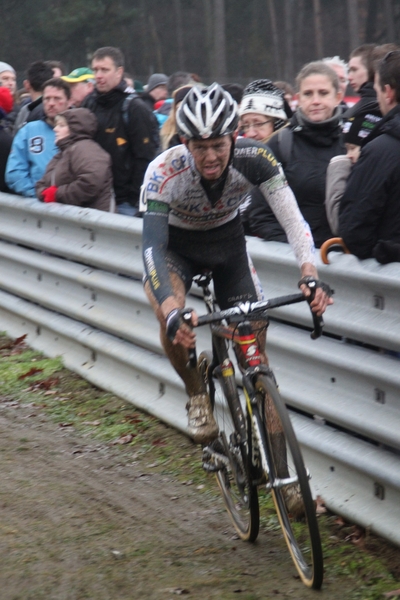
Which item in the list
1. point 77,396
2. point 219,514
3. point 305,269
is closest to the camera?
point 305,269

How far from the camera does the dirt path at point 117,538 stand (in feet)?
14.0

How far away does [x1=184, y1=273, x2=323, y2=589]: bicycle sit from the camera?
410 cm

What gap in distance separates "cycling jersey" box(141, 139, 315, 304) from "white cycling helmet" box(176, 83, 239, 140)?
0.91 ft

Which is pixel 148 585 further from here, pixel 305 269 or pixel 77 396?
pixel 77 396

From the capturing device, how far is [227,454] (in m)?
5.05

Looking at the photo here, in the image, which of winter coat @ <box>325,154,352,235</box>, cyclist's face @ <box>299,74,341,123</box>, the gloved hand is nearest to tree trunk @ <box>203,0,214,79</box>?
the gloved hand

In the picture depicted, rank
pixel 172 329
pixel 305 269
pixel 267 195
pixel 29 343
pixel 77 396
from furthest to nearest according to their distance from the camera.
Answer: pixel 29 343
pixel 77 396
pixel 267 195
pixel 305 269
pixel 172 329

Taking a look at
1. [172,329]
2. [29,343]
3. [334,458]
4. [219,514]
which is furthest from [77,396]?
[172,329]

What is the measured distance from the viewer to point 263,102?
21.9 feet

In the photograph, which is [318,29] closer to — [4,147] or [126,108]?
[4,147]

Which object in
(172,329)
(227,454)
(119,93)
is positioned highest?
(119,93)

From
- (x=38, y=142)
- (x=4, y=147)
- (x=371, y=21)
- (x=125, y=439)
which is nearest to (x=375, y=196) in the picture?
(x=125, y=439)

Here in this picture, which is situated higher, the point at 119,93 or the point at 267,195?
the point at 119,93

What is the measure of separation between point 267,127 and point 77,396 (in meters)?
2.71
